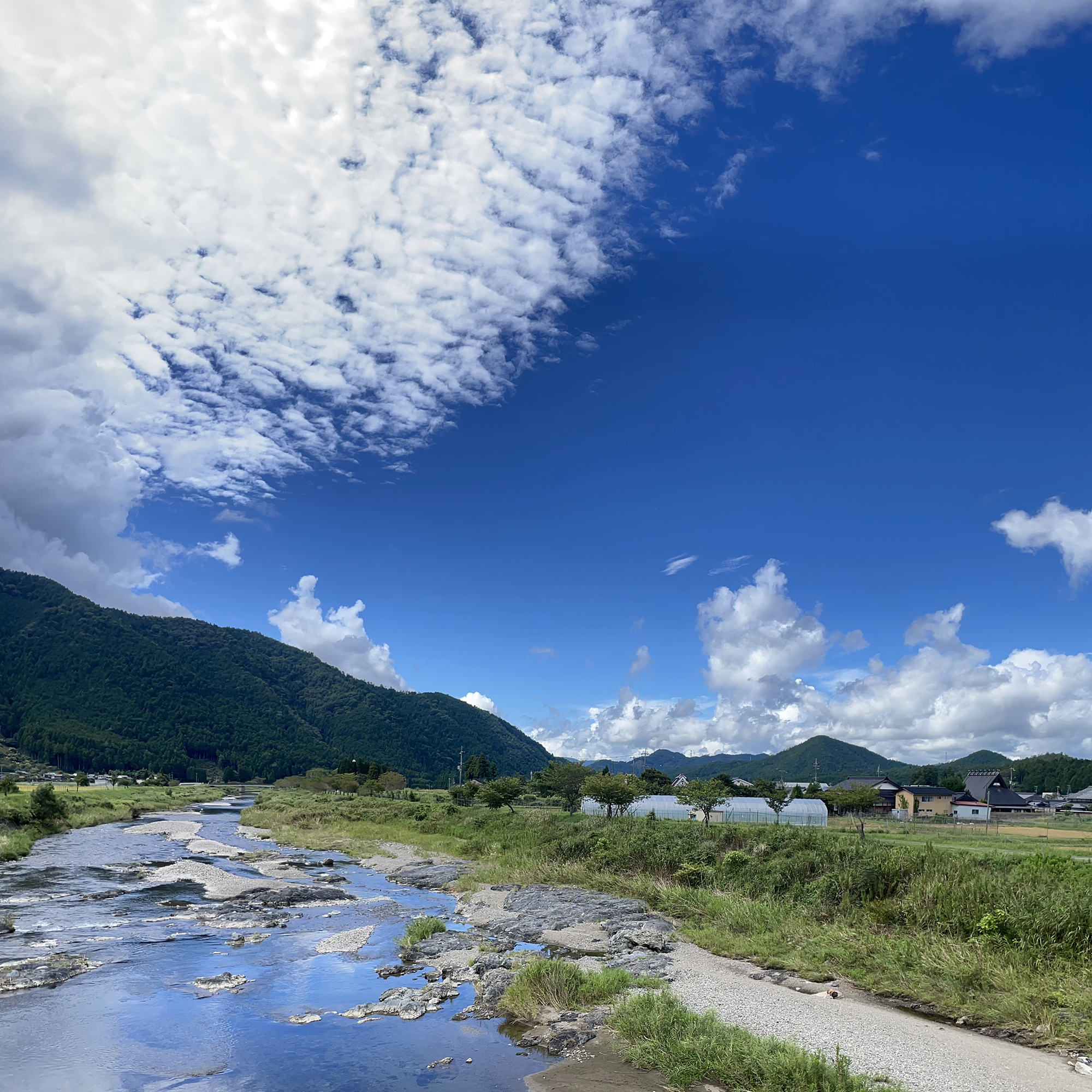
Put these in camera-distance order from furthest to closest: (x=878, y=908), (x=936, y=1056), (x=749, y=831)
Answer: (x=749, y=831) < (x=878, y=908) < (x=936, y=1056)

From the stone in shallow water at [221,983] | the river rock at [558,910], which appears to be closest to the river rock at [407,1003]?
the stone in shallow water at [221,983]

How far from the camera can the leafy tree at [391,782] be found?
128m

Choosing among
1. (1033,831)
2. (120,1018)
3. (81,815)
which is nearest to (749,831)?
(120,1018)

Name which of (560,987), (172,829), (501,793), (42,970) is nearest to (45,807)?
(172,829)

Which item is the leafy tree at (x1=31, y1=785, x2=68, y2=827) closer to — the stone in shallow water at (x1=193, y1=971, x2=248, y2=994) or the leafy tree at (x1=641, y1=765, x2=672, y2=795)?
the stone in shallow water at (x1=193, y1=971, x2=248, y2=994)

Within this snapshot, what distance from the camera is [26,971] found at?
21.6m

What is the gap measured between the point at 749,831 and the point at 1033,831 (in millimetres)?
47944

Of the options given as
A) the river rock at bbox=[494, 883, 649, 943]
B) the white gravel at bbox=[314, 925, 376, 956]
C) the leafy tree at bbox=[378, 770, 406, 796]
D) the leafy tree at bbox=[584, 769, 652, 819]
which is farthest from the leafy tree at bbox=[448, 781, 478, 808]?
the white gravel at bbox=[314, 925, 376, 956]

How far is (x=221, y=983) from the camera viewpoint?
21859mm

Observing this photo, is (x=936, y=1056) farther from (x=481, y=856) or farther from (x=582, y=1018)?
(x=481, y=856)

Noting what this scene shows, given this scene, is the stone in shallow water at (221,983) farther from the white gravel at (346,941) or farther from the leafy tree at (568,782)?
the leafy tree at (568,782)

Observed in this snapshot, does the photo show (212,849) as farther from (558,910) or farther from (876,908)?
(876,908)

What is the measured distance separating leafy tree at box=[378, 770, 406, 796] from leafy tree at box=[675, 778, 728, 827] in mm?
66865

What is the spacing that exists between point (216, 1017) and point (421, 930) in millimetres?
10237
